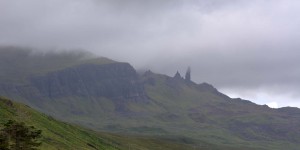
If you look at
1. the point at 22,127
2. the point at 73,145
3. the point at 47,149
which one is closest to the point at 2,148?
the point at 22,127

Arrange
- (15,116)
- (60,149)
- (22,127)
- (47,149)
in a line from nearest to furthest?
1. (22,127)
2. (47,149)
3. (60,149)
4. (15,116)

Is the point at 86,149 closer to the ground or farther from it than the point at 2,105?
closer to the ground

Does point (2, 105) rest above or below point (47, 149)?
above

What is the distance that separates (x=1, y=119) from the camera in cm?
17088

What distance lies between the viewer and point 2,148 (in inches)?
2509

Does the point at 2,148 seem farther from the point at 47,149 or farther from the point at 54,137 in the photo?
the point at 54,137

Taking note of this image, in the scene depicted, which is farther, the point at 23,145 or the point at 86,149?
the point at 86,149

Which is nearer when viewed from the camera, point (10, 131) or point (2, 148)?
point (2, 148)

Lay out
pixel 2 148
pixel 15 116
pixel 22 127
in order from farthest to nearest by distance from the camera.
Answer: pixel 15 116, pixel 22 127, pixel 2 148

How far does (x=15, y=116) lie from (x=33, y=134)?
5038 inches

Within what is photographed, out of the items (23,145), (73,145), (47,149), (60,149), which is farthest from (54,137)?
(23,145)

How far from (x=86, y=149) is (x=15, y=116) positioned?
111 feet

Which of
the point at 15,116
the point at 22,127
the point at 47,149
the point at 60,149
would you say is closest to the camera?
the point at 22,127

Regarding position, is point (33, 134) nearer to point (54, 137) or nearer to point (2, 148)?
A: point (2, 148)
